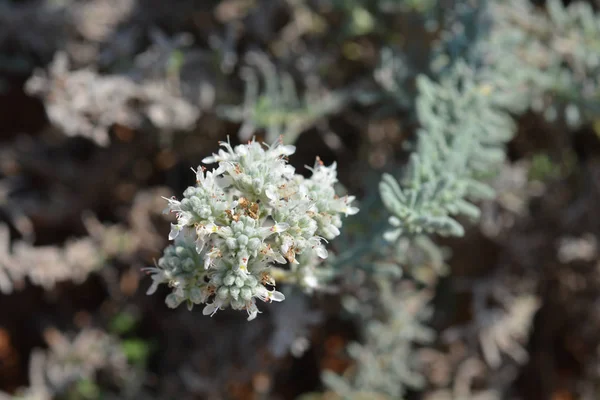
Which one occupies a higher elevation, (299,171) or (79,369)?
(299,171)

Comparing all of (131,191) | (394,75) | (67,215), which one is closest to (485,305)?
(394,75)

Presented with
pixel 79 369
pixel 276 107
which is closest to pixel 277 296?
pixel 276 107

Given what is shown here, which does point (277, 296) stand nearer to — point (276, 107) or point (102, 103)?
point (276, 107)

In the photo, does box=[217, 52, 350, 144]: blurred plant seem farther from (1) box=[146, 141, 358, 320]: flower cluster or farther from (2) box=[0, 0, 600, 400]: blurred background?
(1) box=[146, 141, 358, 320]: flower cluster

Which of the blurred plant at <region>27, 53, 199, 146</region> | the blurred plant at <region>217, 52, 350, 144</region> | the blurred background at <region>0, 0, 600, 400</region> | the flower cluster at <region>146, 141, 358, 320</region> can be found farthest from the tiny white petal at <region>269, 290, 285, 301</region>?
the blurred plant at <region>27, 53, 199, 146</region>

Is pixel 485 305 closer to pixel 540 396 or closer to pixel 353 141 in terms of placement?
pixel 540 396

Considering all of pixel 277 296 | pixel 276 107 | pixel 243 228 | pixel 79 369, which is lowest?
pixel 277 296
